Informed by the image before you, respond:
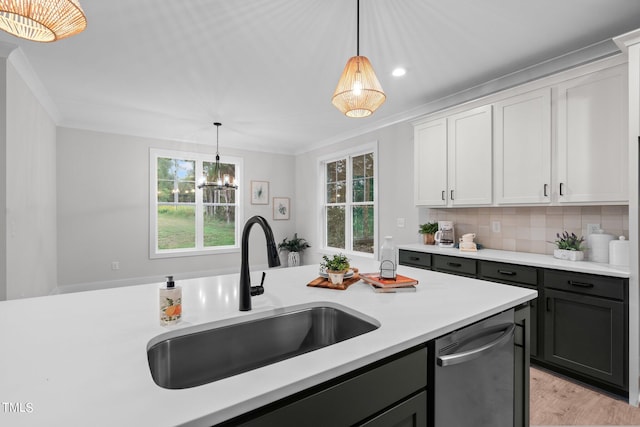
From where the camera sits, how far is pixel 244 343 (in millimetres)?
1181

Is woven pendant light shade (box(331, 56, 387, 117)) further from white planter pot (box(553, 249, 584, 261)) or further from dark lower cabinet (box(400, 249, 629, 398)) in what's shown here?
white planter pot (box(553, 249, 584, 261))

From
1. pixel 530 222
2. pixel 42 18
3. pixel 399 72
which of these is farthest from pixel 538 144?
pixel 42 18

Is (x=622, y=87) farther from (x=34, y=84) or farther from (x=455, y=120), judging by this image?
(x=34, y=84)

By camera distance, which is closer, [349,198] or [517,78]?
[517,78]

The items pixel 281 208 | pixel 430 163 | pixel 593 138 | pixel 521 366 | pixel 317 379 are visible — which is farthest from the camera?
pixel 281 208

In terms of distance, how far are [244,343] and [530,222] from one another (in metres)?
3.02

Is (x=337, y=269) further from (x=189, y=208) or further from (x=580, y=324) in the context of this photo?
(x=189, y=208)

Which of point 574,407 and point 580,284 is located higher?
point 580,284

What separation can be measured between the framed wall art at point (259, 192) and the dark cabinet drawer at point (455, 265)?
397 cm

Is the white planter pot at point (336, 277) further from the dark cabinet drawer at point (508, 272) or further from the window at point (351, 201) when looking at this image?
the window at point (351, 201)

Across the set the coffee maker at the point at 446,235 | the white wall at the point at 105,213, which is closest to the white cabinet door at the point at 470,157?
the coffee maker at the point at 446,235

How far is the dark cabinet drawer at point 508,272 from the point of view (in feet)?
8.29

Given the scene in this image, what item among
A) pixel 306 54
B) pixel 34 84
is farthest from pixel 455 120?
pixel 34 84

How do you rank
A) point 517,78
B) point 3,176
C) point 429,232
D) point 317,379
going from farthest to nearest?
Answer: 1. point 429,232
2. point 517,78
3. point 3,176
4. point 317,379
